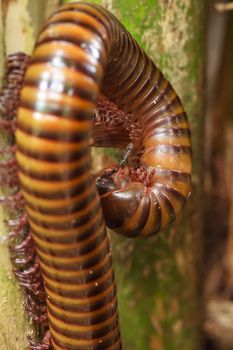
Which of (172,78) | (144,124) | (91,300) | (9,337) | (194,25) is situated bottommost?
(9,337)

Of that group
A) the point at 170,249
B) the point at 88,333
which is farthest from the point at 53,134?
the point at 170,249

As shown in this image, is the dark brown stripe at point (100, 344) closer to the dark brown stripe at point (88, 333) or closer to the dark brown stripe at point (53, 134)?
the dark brown stripe at point (88, 333)

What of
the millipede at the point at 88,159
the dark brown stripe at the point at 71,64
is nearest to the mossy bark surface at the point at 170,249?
the millipede at the point at 88,159

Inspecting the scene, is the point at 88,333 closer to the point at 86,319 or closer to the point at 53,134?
the point at 86,319

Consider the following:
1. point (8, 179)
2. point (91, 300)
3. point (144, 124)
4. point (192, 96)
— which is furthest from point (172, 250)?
point (8, 179)

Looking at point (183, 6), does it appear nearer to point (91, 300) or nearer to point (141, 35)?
point (141, 35)

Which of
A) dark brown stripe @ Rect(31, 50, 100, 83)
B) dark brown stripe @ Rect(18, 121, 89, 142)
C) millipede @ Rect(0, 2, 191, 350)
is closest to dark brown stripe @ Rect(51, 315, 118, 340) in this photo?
millipede @ Rect(0, 2, 191, 350)
